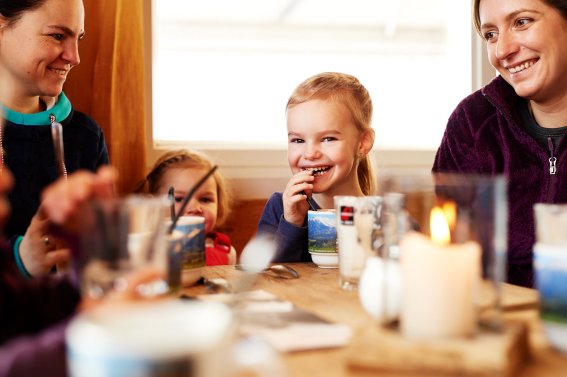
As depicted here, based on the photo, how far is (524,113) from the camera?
188 centimetres

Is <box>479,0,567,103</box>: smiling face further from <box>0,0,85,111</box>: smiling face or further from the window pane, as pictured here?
<box>0,0,85,111</box>: smiling face

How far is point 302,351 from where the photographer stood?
0.72 m

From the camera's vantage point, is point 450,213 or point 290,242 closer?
point 450,213

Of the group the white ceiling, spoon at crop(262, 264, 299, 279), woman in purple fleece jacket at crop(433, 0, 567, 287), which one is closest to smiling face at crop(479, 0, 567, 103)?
woman in purple fleece jacket at crop(433, 0, 567, 287)

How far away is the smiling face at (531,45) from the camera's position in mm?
1706

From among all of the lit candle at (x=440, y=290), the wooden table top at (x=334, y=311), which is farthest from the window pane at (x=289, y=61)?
the lit candle at (x=440, y=290)

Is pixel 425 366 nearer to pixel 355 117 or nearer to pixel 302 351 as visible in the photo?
pixel 302 351

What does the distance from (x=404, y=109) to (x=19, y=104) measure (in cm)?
172

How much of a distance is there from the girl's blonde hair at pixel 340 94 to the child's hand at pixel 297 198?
1.04 feet

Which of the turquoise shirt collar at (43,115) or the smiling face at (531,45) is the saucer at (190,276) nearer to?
the turquoise shirt collar at (43,115)

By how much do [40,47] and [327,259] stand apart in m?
1.02

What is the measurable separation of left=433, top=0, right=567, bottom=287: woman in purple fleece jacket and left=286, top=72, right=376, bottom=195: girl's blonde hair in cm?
36

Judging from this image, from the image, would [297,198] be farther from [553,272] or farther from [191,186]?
[553,272]

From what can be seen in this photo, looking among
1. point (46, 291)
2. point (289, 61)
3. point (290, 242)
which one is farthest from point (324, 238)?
point (289, 61)
